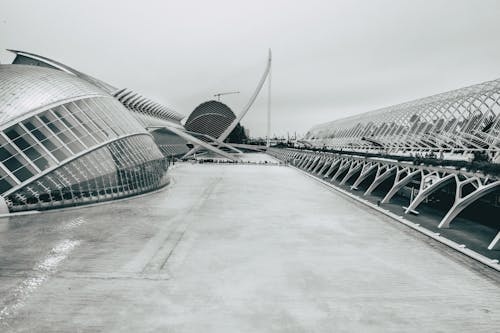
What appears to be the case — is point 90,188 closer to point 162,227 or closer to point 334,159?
point 162,227

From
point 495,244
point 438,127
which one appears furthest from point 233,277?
point 438,127

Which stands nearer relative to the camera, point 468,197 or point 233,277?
point 233,277

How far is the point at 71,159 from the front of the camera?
21562 mm

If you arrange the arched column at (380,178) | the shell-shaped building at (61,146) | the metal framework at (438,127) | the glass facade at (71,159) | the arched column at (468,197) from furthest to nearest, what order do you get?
the metal framework at (438,127), the arched column at (380,178), the shell-shaped building at (61,146), the glass facade at (71,159), the arched column at (468,197)

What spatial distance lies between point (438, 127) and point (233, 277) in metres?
54.2

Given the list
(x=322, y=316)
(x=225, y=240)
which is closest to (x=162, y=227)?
(x=225, y=240)

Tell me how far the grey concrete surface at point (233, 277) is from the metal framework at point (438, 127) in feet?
59.8

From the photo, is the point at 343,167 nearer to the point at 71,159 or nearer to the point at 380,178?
the point at 380,178

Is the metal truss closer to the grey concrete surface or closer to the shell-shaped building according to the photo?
the grey concrete surface

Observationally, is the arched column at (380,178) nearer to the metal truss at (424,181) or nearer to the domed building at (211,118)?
the metal truss at (424,181)

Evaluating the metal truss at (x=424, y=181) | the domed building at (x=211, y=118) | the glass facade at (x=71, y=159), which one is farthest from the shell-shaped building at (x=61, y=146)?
the domed building at (x=211, y=118)

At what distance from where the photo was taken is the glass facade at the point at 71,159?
1952 centimetres

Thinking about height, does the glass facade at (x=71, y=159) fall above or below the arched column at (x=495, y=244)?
below

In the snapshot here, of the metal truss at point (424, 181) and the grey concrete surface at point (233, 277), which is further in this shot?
the metal truss at point (424, 181)
